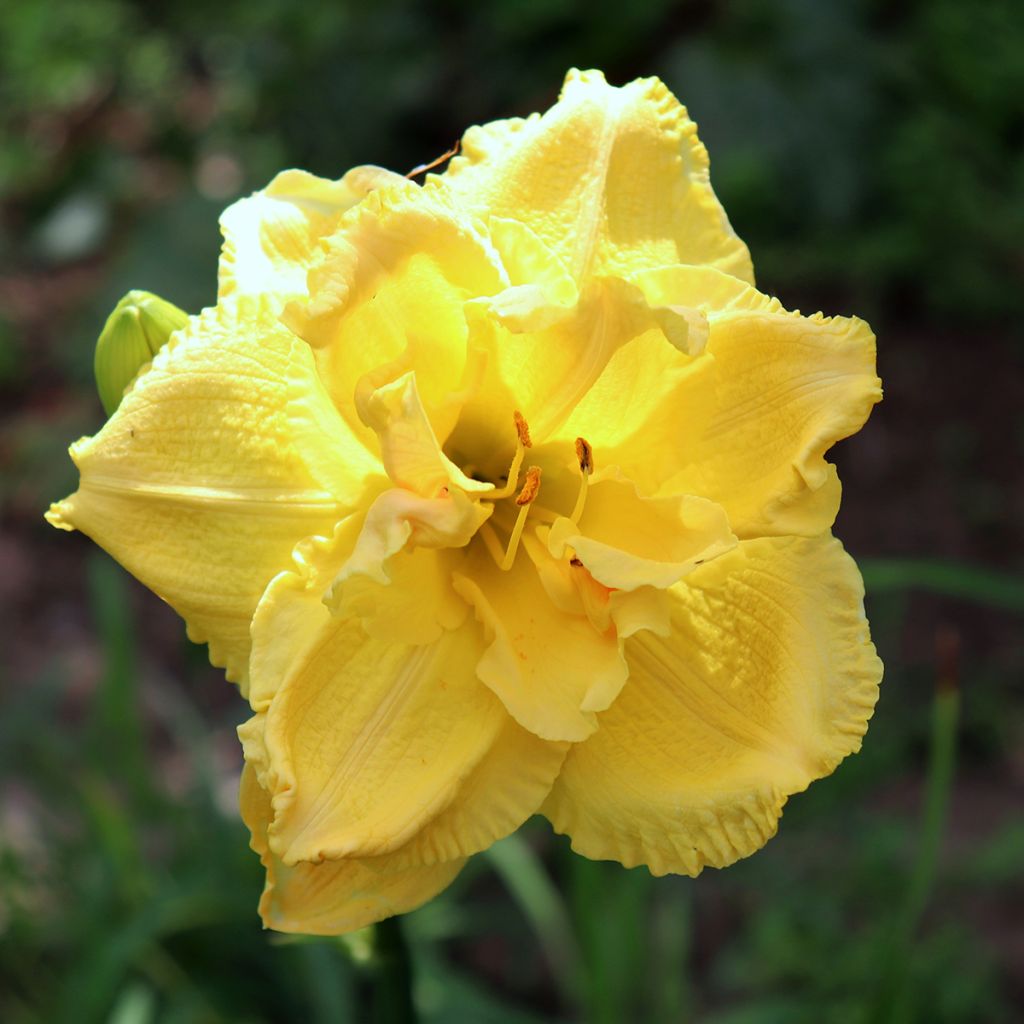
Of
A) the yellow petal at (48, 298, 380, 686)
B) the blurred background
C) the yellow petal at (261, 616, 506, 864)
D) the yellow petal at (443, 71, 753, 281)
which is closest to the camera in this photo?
the yellow petal at (261, 616, 506, 864)

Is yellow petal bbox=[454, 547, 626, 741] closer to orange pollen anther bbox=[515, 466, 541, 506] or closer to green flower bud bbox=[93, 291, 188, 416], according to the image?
orange pollen anther bbox=[515, 466, 541, 506]

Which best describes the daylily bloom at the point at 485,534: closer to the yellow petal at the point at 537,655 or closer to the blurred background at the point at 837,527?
the yellow petal at the point at 537,655

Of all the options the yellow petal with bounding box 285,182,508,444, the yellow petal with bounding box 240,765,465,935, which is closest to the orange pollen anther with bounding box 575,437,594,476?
the yellow petal with bounding box 285,182,508,444

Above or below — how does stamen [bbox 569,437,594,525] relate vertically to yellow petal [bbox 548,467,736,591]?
above

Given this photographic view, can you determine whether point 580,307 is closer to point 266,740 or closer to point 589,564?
point 589,564

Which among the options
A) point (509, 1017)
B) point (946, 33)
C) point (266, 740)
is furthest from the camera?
Answer: point (946, 33)

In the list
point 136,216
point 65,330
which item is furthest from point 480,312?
point 136,216
